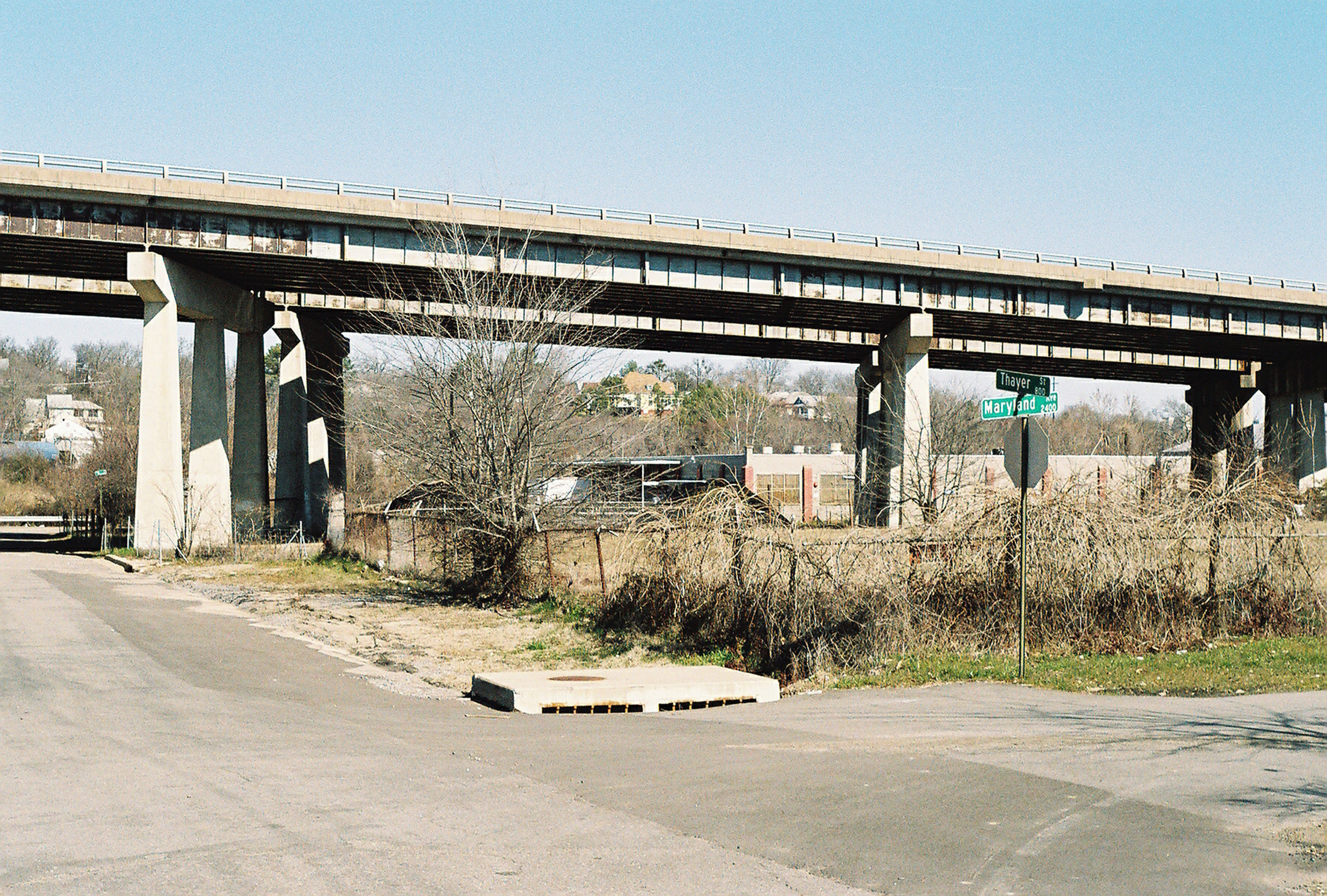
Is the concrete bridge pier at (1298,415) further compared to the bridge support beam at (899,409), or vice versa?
the concrete bridge pier at (1298,415)

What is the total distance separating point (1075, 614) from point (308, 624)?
14.2m

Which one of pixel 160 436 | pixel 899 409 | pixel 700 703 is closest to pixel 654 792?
pixel 700 703

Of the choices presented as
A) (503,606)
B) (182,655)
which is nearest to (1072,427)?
(503,606)

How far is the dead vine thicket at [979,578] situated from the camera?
48.8 ft

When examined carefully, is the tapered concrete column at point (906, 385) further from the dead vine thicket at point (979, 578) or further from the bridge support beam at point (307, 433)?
the dead vine thicket at point (979, 578)

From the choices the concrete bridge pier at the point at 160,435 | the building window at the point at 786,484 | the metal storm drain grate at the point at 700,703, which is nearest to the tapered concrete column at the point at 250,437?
the concrete bridge pier at the point at 160,435

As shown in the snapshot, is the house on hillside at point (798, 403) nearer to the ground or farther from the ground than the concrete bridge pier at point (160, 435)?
farther from the ground

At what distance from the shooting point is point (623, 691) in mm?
12633

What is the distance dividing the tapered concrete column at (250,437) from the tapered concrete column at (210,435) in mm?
2904

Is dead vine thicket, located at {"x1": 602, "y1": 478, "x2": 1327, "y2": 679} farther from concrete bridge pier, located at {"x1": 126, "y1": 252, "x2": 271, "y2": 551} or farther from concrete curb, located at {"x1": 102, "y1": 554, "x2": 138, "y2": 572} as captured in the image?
concrete bridge pier, located at {"x1": 126, "y1": 252, "x2": 271, "y2": 551}

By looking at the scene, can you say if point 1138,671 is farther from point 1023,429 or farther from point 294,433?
point 294,433

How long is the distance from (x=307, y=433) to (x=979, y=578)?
4552cm

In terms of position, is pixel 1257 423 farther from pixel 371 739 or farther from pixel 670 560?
pixel 371 739

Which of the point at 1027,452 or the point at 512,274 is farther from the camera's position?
the point at 512,274
